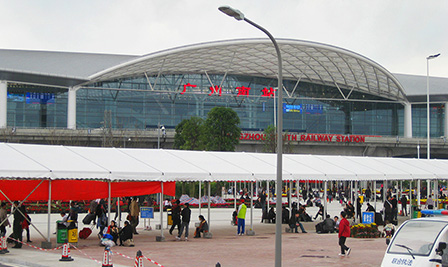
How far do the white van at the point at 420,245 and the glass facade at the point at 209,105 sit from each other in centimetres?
6618

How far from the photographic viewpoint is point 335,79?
3420 inches

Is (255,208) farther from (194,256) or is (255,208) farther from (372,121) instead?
(372,121)

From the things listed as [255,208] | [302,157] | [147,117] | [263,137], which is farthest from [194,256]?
[147,117]

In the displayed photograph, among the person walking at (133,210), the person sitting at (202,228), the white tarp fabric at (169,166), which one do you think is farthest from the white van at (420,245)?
the person walking at (133,210)

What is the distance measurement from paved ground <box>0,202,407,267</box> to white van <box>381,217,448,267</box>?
5136 mm

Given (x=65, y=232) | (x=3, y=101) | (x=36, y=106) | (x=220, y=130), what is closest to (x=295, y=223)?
(x=65, y=232)

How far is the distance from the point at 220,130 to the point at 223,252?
133 ft

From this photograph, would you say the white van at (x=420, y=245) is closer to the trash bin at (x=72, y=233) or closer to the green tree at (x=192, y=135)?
the trash bin at (x=72, y=233)

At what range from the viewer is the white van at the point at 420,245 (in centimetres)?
1242

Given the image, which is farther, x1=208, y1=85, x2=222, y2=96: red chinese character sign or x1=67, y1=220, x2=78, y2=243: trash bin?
x1=208, y1=85, x2=222, y2=96: red chinese character sign

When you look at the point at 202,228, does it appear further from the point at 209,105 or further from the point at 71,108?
the point at 209,105

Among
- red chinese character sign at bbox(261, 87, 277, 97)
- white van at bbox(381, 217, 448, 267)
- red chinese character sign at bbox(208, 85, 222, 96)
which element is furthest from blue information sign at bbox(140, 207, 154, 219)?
red chinese character sign at bbox(261, 87, 277, 97)

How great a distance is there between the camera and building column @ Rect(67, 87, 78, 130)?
246 feet

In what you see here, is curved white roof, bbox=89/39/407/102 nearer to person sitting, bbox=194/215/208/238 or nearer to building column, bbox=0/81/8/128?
building column, bbox=0/81/8/128
